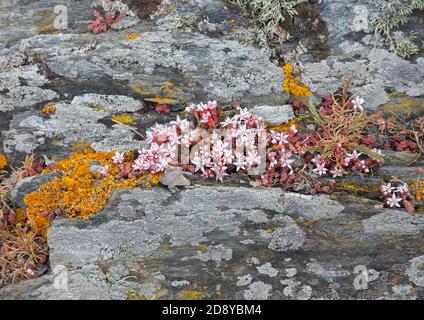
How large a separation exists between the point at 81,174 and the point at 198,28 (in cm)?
318

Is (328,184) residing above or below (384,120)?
below

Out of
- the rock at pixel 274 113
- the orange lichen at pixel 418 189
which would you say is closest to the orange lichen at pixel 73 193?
the rock at pixel 274 113

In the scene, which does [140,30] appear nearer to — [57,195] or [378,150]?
[57,195]

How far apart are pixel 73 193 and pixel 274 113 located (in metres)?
3.04

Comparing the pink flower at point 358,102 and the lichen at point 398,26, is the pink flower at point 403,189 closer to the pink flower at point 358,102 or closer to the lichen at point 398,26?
the pink flower at point 358,102

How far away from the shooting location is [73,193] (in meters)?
5.93

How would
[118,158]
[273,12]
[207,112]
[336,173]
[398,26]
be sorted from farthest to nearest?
1. [273,12]
2. [398,26]
3. [207,112]
4. [118,158]
5. [336,173]

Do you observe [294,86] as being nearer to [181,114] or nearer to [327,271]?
[181,114]

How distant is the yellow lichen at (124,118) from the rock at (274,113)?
1.80 m

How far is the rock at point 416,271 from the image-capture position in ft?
16.8

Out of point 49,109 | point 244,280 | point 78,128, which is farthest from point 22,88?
point 244,280
